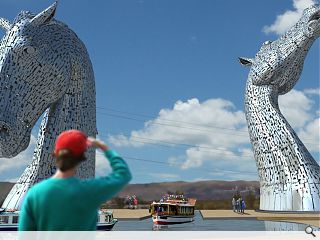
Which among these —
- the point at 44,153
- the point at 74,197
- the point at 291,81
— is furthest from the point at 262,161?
the point at 74,197

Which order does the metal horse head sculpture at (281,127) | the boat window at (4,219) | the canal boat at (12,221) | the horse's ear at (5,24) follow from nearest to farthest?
the canal boat at (12,221) → the boat window at (4,219) → the horse's ear at (5,24) → the metal horse head sculpture at (281,127)

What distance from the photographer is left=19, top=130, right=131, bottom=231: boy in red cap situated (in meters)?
1.82

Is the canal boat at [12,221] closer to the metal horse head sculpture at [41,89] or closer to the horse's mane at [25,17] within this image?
the metal horse head sculpture at [41,89]

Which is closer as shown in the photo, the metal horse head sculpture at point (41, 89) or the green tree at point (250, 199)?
the metal horse head sculpture at point (41, 89)

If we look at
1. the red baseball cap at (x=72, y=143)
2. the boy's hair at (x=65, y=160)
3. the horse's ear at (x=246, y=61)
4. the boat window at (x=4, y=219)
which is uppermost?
the horse's ear at (x=246, y=61)

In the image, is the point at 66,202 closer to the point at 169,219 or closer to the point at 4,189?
the point at 169,219

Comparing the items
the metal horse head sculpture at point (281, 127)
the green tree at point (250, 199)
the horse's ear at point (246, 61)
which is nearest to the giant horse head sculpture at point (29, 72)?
the metal horse head sculpture at point (281, 127)

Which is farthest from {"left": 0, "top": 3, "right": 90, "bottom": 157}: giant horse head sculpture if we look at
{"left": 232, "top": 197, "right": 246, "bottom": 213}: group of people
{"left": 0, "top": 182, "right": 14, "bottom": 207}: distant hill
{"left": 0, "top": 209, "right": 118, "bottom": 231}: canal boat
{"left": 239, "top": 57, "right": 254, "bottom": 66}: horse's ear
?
{"left": 0, "top": 182, "right": 14, "bottom": 207}: distant hill

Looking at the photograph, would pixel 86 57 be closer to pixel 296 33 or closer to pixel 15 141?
pixel 15 141

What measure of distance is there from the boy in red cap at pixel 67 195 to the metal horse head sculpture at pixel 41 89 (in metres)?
5.80

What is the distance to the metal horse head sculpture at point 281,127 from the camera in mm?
12695

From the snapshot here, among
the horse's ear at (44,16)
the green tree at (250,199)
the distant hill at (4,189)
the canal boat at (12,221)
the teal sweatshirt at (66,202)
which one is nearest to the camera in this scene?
the teal sweatshirt at (66,202)

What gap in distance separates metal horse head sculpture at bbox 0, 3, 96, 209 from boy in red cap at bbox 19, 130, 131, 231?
580 centimetres

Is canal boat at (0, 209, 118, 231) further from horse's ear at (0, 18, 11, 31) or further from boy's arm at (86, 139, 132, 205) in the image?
boy's arm at (86, 139, 132, 205)
